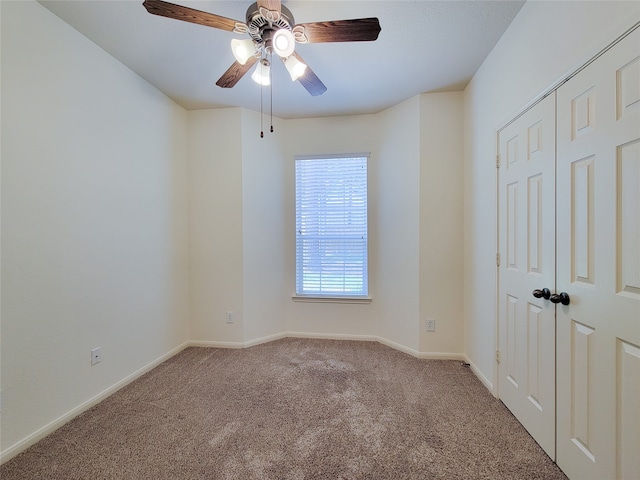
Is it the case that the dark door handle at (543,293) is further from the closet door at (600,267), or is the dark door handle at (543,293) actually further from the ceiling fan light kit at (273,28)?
the ceiling fan light kit at (273,28)

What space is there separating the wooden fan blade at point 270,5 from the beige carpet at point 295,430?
2.37 m

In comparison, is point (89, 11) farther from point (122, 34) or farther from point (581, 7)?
point (581, 7)

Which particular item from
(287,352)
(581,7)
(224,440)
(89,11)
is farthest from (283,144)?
(224,440)

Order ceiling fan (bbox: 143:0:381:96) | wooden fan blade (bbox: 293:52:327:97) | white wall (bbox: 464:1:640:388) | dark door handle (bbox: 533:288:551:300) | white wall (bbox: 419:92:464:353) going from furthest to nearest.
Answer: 1. white wall (bbox: 419:92:464:353)
2. wooden fan blade (bbox: 293:52:327:97)
3. dark door handle (bbox: 533:288:551:300)
4. ceiling fan (bbox: 143:0:381:96)
5. white wall (bbox: 464:1:640:388)

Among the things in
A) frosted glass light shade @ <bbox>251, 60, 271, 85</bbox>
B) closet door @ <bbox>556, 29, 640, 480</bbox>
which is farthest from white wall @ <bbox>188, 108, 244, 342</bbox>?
A: closet door @ <bbox>556, 29, 640, 480</bbox>

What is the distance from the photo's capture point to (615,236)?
1095 mm

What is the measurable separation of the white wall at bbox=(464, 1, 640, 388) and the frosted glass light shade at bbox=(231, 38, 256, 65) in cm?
164

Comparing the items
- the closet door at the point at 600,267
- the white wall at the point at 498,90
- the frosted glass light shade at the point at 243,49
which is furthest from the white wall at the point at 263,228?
the closet door at the point at 600,267

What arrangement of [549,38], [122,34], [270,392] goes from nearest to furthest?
[549,38] → [122,34] → [270,392]

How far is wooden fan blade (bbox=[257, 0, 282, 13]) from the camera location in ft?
4.38

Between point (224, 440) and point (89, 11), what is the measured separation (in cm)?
280

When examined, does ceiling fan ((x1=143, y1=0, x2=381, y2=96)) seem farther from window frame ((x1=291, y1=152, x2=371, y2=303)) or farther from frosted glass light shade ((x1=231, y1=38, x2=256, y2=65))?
window frame ((x1=291, y1=152, x2=371, y2=303))

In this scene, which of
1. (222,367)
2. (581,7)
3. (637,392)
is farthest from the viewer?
(222,367)

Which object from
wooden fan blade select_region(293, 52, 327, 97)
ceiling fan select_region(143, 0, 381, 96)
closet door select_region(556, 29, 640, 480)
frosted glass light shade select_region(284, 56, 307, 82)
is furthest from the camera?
wooden fan blade select_region(293, 52, 327, 97)
